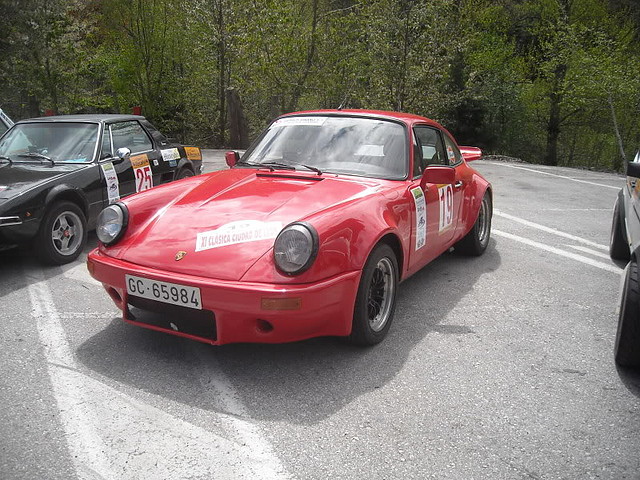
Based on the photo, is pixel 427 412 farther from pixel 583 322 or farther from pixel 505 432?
pixel 583 322

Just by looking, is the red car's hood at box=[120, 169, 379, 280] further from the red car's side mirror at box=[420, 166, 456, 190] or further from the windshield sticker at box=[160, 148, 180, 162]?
the windshield sticker at box=[160, 148, 180, 162]

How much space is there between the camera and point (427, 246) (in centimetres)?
419

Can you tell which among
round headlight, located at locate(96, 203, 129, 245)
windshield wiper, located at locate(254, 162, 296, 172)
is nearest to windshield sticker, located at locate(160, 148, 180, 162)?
windshield wiper, located at locate(254, 162, 296, 172)

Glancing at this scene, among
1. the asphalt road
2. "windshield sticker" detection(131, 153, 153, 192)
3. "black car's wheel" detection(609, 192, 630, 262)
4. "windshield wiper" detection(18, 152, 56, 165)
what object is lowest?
the asphalt road

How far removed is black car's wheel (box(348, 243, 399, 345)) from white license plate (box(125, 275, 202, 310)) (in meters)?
0.93

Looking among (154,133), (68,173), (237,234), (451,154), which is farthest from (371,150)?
(154,133)

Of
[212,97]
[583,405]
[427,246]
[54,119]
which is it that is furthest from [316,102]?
[583,405]

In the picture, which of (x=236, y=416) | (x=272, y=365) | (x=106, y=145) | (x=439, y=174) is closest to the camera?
(x=236, y=416)

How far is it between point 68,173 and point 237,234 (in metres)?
3.00

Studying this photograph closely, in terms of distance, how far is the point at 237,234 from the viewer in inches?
124

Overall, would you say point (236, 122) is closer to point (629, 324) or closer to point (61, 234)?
point (61, 234)

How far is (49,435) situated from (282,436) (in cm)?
106

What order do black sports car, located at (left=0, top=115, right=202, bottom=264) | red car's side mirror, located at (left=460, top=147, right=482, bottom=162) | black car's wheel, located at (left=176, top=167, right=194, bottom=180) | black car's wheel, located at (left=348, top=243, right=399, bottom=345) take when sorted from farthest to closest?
black car's wheel, located at (left=176, top=167, right=194, bottom=180)
red car's side mirror, located at (left=460, top=147, right=482, bottom=162)
black sports car, located at (left=0, top=115, right=202, bottom=264)
black car's wheel, located at (left=348, top=243, right=399, bottom=345)

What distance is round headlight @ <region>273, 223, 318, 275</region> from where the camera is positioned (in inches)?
114
